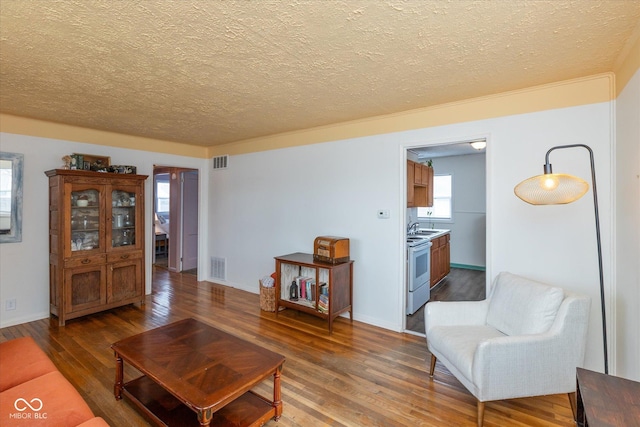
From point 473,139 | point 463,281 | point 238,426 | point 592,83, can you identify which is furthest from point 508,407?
point 463,281

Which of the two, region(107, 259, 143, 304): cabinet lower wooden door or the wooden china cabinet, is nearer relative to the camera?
the wooden china cabinet

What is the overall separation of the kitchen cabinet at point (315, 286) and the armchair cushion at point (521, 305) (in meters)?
1.49

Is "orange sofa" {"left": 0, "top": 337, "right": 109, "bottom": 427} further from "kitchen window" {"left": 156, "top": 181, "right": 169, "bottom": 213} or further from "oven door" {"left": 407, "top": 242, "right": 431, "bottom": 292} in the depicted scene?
"kitchen window" {"left": 156, "top": 181, "right": 169, "bottom": 213}

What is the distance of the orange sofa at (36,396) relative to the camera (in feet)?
4.22

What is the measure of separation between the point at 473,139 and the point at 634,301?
1.68 m

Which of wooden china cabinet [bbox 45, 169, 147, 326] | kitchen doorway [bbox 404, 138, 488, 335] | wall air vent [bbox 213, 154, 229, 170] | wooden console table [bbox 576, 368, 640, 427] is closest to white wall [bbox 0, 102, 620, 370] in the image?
wall air vent [bbox 213, 154, 229, 170]

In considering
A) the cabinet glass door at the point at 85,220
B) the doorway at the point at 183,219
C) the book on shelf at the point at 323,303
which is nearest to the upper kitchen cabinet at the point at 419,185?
the book on shelf at the point at 323,303

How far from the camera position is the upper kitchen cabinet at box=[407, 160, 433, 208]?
12.7 ft

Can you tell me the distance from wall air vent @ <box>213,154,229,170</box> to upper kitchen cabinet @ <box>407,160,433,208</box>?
301 centimetres

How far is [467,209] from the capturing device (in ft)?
21.5

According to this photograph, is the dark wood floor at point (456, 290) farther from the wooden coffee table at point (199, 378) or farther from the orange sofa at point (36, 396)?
the orange sofa at point (36, 396)

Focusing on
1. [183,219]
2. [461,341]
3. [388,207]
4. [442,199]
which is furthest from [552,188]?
[183,219]

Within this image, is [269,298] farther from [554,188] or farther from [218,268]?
[554,188]

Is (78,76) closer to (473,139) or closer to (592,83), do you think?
(473,139)
